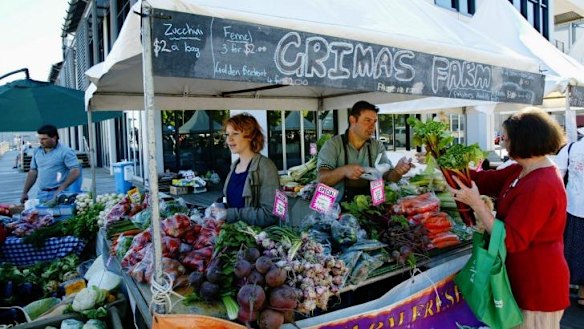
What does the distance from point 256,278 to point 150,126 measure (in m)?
0.80

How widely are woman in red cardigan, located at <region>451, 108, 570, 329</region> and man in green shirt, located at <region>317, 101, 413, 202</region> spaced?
122 cm

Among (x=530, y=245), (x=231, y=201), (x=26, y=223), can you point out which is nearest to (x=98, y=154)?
(x=26, y=223)

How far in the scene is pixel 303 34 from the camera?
6.67 ft

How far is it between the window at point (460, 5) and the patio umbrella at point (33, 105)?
41.5 feet

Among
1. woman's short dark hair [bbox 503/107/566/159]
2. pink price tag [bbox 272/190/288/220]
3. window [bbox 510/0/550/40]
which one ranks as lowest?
pink price tag [bbox 272/190/288/220]

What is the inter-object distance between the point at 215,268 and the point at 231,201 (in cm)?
116

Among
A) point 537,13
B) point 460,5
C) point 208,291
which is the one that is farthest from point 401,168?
point 537,13

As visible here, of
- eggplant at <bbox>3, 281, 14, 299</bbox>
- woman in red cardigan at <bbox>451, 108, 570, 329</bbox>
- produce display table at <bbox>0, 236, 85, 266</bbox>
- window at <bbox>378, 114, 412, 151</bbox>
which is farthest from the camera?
window at <bbox>378, 114, 412, 151</bbox>

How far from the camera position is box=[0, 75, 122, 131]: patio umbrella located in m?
5.19

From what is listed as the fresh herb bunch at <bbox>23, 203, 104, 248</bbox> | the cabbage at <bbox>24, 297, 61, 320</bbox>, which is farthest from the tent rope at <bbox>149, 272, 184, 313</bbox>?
the fresh herb bunch at <bbox>23, 203, 104, 248</bbox>

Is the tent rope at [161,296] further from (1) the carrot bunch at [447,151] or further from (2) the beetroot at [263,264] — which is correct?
(1) the carrot bunch at [447,151]

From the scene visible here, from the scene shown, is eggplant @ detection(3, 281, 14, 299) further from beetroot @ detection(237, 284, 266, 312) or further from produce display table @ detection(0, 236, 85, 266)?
beetroot @ detection(237, 284, 266, 312)

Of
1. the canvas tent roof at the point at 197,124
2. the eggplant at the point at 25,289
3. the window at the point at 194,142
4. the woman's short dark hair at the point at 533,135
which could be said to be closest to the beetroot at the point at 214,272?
the woman's short dark hair at the point at 533,135

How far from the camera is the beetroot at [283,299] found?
68.3 inches
